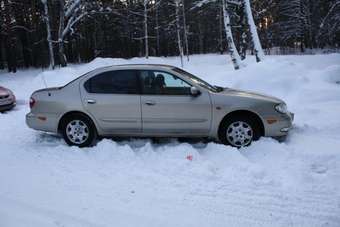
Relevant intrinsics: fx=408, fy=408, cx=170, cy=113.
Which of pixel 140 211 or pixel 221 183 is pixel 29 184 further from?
pixel 221 183

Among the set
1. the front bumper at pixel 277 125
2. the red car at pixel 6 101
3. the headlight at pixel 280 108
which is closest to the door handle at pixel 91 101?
the front bumper at pixel 277 125

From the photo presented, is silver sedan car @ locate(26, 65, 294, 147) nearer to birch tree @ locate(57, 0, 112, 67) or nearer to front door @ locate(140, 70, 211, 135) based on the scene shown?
front door @ locate(140, 70, 211, 135)

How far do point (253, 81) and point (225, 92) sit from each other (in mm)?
5769

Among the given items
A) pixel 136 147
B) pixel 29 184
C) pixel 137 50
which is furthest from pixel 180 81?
pixel 137 50

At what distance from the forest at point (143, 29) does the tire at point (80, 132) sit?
23350 millimetres

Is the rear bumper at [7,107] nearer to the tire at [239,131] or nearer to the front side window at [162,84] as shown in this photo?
the front side window at [162,84]

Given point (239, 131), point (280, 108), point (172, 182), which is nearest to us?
point (172, 182)

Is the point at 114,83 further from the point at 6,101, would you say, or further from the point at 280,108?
the point at 6,101

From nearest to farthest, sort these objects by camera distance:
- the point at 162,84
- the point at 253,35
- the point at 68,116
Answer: the point at 162,84, the point at 68,116, the point at 253,35

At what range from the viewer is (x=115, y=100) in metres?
7.53

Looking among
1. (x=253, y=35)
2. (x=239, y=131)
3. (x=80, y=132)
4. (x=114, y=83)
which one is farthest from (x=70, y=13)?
(x=239, y=131)

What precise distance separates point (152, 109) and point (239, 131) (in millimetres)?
1606

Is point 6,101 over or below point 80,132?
over

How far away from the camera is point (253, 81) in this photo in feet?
43.0
